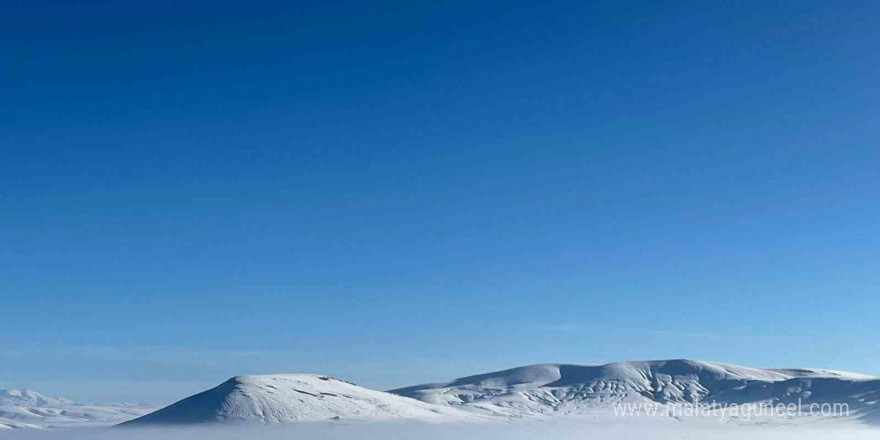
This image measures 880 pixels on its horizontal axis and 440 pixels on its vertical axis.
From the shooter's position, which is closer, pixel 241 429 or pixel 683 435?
pixel 241 429

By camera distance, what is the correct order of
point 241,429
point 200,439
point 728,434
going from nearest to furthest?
point 200,439 → point 241,429 → point 728,434

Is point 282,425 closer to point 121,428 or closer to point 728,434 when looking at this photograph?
point 121,428

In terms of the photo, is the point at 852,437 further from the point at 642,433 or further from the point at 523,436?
the point at 523,436

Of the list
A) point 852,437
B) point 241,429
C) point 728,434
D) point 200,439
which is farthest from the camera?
point 728,434

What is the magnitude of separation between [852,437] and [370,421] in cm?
11064

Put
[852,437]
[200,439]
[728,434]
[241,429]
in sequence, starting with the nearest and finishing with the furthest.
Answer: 1. [200,439]
2. [241,429]
3. [852,437]
4. [728,434]

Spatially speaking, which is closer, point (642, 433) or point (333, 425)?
point (333, 425)

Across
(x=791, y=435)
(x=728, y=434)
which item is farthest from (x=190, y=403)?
(x=791, y=435)

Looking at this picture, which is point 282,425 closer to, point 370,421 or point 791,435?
point 370,421

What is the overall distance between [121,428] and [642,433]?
12368 centimetres

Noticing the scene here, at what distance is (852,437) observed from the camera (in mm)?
184125

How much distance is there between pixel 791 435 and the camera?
199 m

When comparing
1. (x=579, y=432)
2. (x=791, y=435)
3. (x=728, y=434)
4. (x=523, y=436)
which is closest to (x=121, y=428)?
(x=523, y=436)

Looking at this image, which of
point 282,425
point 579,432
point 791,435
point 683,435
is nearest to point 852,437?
point 791,435
